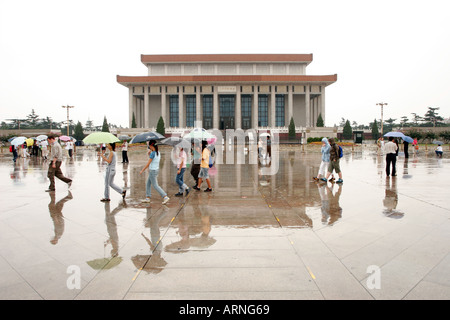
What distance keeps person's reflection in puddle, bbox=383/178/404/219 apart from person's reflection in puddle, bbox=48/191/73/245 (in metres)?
6.21

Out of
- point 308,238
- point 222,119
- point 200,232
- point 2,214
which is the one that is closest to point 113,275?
point 200,232

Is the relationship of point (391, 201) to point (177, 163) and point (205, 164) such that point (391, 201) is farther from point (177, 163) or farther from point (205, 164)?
point (177, 163)

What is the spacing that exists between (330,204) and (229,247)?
3.96 m

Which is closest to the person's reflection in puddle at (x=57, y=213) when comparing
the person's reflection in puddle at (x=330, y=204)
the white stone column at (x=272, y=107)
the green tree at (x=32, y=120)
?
the person's reflection in puddle at (x=330, y=204)

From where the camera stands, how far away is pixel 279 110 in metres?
68.4

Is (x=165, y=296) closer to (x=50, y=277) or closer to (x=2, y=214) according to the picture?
(x=50, y=277)

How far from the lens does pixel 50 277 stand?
3.94m

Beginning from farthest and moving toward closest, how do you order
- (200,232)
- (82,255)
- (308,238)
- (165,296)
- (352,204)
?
(352,204) → (200,232) → (308,238) → (82,255) → (165,296)

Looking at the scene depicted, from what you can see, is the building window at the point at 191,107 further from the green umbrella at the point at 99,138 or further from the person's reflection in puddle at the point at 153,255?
the person's reflection in puddle at the point at 153,255

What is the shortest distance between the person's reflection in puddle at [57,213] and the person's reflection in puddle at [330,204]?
185 inches

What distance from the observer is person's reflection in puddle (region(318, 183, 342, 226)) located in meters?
6.61

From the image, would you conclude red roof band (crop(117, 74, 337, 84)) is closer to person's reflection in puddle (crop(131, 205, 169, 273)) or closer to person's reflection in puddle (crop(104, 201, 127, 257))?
person's reflection in puddle (crop(104, 201, 127, 257))

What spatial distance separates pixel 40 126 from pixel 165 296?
105087mm

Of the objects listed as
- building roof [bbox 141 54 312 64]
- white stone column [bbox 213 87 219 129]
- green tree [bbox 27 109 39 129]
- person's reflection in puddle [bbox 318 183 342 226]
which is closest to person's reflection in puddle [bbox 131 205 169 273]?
person's reflection in puddle [bbox 318 183 342 226]
